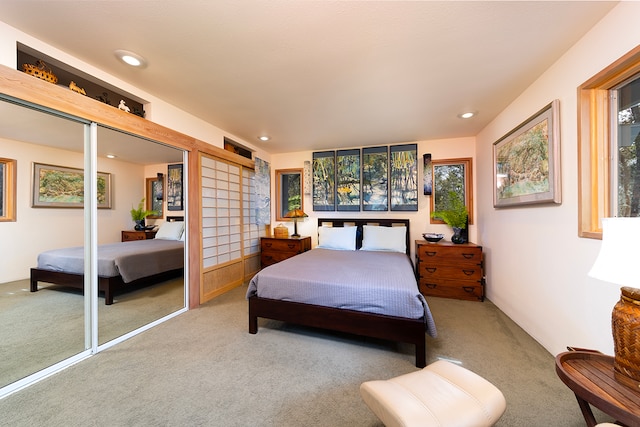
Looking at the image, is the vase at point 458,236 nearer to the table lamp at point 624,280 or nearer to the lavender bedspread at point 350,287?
the lavender bedspread at point 350,287

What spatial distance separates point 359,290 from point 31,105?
282 centimetres

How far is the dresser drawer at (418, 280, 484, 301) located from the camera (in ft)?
10.3

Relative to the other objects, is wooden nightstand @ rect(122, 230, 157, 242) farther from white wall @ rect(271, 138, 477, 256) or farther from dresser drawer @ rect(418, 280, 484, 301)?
dresser drawer @ rect(418, 280, 484, 301)

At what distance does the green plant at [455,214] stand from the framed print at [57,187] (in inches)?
169

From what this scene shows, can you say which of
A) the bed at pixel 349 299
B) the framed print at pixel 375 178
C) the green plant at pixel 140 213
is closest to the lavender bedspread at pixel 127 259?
the green plant at pixel 140 213

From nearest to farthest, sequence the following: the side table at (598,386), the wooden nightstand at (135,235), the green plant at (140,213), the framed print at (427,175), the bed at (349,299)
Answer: the side table at (598,386) < the bed at (349,299) < the wooden nightstand at (135,235) < the green plant at (140,213) < the framed print at (427,175)

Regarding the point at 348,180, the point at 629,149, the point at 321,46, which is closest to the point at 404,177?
the point at 348,180

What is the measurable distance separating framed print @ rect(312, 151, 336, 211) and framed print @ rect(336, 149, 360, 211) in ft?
0.31

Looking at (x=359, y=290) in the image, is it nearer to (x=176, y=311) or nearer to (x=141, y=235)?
(x=176, y=311)

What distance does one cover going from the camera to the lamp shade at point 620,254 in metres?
0.91

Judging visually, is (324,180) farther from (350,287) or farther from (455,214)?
(350,287)

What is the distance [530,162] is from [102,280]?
15.7ft

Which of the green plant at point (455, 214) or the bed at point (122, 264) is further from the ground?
the green plant at point (455, 214)

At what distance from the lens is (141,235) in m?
3.06
